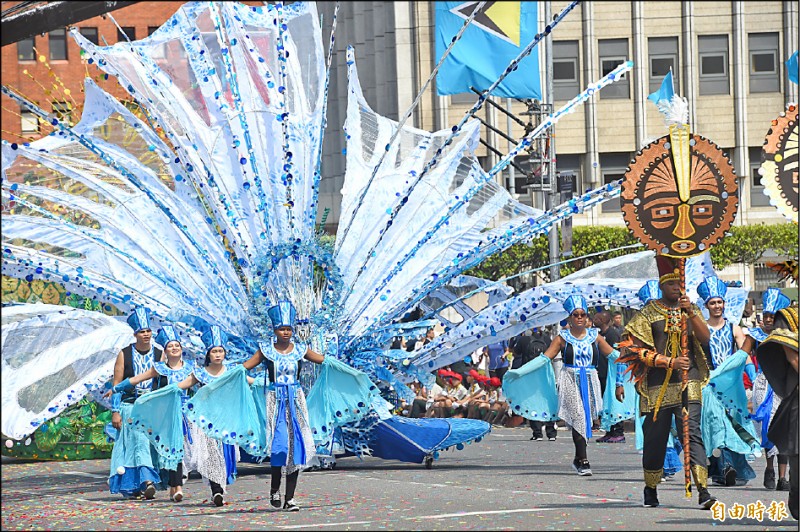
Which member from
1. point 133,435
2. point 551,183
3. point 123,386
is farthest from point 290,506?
point 551,183

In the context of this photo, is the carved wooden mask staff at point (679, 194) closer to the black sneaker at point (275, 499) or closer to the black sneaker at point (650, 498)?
the black sneaker at point (650, 498)

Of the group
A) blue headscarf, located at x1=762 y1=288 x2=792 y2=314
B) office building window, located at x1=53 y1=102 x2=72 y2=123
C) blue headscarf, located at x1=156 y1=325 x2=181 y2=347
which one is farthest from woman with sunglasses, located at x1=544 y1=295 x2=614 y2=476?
office building window, located at x1=53 y1=102 x2=72 y2=123

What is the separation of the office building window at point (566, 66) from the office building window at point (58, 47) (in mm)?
18171

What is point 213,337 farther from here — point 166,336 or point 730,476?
point 730,476

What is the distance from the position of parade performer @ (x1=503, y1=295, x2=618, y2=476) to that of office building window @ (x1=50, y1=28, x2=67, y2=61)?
41666 mm

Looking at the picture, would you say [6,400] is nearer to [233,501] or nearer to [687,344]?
[233,501]

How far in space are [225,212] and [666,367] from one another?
644 centimetres

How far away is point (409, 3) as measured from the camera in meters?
47.2

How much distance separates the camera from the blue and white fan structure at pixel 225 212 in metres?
15.9

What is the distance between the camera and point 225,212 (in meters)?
16.1

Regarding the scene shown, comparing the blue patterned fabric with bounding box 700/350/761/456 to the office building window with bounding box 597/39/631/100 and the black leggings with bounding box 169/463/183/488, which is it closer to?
the black leggings with bounding box 169/463/183/488

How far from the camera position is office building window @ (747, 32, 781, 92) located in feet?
154

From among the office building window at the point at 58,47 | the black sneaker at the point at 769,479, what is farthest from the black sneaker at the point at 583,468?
the office building window at the point at 58,47

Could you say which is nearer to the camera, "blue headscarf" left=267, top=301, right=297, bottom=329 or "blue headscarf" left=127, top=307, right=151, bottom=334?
"blue headscarf" left=267, top=301, right=297, bottom=329
